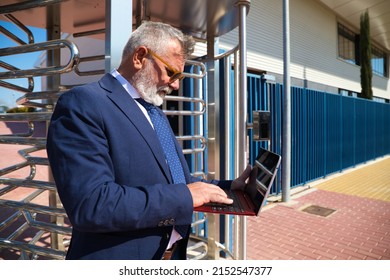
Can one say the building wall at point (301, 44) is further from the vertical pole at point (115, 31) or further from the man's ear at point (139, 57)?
the man's ear at point (139, 57)

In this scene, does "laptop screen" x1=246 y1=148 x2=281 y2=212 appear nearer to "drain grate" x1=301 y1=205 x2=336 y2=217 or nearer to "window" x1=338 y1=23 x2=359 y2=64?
"drain grate" x1=301 y1=205 x2=336 y2=217

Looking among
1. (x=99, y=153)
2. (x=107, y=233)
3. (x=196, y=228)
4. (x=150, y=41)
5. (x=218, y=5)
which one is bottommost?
(x=196, y=228)

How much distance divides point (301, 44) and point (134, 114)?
13717 mm

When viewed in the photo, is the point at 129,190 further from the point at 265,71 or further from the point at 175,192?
the point at 265,71

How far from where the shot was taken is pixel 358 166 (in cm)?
1084

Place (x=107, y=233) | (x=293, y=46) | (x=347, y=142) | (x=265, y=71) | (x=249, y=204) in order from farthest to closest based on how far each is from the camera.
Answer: (x=293, y=46), (x=265, y=71), (x=347, y=142), (x=249, y=204), (x=107, y=233)

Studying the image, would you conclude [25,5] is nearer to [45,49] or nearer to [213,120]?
[45,49]

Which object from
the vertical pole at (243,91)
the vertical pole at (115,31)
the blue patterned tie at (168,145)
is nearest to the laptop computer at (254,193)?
the blue patterned tie at (168,145)

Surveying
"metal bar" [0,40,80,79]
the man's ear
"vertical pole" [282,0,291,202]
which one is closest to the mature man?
the man's ear

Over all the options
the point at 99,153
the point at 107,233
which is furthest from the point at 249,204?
the point at 99,153

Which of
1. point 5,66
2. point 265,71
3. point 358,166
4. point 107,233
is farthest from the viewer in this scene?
point 265,71

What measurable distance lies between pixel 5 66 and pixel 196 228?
2.65 metres

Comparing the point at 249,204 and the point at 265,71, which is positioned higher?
the point at 265,71
